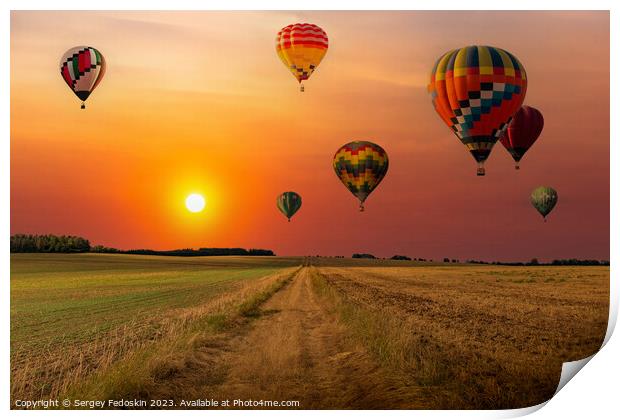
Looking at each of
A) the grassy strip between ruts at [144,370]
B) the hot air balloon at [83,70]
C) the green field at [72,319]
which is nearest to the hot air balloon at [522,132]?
the grassy strip between ruts at [144,370]

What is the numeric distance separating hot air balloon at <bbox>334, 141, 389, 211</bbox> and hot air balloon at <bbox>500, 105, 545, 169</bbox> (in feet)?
21.1

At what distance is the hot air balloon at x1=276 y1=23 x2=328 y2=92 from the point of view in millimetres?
27703

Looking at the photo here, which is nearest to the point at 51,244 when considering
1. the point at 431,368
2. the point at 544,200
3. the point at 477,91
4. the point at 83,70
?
the point at 544,200

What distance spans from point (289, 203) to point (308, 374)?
4956 cm

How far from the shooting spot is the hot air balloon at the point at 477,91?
23.4m

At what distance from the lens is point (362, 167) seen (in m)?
35.9

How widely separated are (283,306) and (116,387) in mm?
19132

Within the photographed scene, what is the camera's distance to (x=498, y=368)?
54.4ft

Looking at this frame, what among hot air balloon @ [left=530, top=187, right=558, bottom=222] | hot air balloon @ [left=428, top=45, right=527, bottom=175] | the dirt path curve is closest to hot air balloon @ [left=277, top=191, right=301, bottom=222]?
hot air balloon @ [left=530, top=187, right=558, bottom=222]

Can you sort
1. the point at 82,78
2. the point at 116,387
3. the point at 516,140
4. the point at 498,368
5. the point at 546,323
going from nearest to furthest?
the point at 116,387 < the point at 498,368 < the point at 82,78 < the point at 546,323 < the point at 516,140

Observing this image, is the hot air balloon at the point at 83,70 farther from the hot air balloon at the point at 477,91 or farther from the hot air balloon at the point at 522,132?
the hot air balloon at the point at 522,132

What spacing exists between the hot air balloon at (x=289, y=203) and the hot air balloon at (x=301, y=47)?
122 ft
